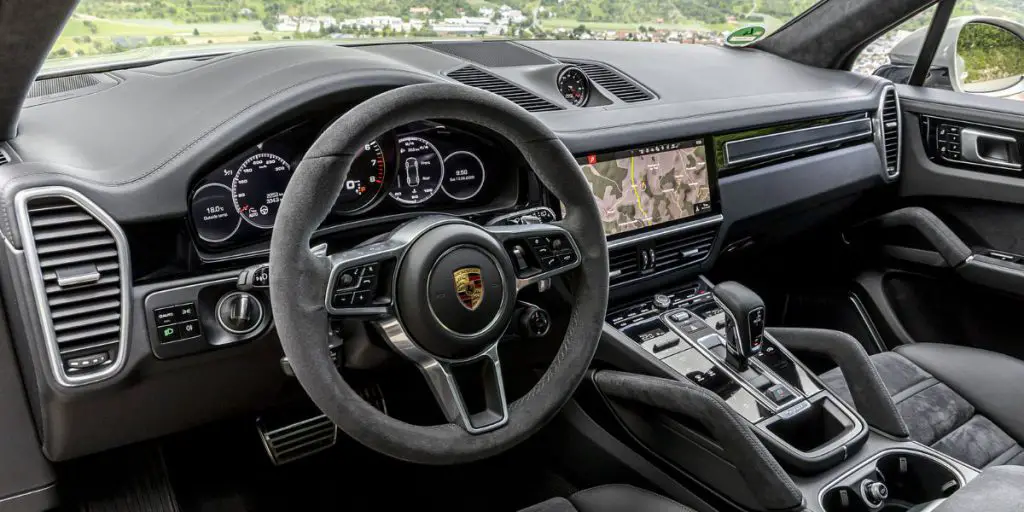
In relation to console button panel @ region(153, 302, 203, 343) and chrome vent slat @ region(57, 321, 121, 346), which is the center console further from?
chrome vent slat @ region(57, 321, 121, 346)

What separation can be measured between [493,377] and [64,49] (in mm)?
1108

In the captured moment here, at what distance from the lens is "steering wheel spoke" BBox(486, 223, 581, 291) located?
1496 millimetres

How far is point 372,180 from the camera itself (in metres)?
1.74

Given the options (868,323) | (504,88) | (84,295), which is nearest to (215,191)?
(84,295)

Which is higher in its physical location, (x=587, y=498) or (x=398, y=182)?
(x=398, y=182)

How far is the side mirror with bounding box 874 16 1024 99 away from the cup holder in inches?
70.2

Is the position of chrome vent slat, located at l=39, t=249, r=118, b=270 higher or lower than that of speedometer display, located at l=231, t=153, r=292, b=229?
lower

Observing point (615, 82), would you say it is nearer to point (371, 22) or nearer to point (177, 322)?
point (371, 22)

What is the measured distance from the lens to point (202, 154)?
1527 millimetres

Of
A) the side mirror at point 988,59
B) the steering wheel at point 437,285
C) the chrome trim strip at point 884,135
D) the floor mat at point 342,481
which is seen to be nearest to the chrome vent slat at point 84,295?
the steering wheel at point 437,285

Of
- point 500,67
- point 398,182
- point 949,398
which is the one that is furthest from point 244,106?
point 949,398

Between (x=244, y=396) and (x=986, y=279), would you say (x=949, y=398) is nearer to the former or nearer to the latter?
(x=986, y=279)

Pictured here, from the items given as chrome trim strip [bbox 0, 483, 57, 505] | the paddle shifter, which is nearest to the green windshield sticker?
the paddle shifter

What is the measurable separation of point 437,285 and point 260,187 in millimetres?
511
